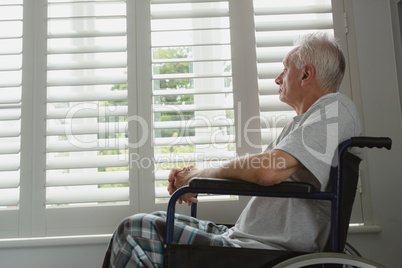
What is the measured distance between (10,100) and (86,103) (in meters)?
0.38

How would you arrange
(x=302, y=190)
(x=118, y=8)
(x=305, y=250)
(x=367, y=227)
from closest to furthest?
(x=302, y=190), (x=305, y=250), (x=367, y=227), (x=118, y=8)

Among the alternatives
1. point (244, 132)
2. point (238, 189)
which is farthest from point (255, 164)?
point (244, 132)

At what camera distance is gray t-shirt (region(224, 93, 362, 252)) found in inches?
45.0

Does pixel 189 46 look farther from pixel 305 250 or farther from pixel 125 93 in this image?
pixel 305 250

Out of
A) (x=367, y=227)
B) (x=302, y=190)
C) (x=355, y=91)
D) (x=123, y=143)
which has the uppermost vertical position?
(x=355, y=91)

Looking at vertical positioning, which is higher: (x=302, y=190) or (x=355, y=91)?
(x=355, y=91)

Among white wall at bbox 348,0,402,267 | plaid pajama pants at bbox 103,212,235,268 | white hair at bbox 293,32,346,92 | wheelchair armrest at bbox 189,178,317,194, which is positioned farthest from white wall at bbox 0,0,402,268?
wheelchair armrest at bbox 189,178,317,194

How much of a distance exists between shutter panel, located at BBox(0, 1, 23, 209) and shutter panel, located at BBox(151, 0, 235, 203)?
0.69 m

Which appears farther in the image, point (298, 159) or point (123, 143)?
point (123, 143)

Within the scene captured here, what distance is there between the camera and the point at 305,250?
119 centimetres

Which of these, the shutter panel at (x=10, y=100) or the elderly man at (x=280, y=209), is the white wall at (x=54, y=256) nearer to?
the shutter panel at (x=10, y=100)

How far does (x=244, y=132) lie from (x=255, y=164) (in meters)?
0.73

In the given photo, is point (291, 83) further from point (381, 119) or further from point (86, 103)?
point (86, 103)

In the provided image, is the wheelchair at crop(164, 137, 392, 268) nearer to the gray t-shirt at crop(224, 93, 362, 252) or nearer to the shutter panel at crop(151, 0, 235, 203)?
the gray t-shirt at crop(224, 93, 362, 252)
